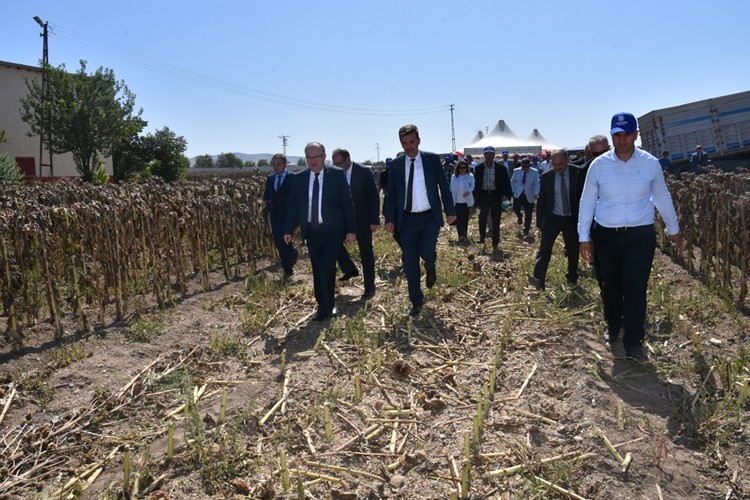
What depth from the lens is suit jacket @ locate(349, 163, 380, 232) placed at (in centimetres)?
792

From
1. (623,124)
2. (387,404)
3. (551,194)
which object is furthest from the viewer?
(551,194)

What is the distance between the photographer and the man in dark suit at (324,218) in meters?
6.91

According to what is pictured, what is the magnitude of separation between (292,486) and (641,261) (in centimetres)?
328

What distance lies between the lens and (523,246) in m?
11.8

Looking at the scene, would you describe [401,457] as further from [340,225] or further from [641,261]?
[340,225]

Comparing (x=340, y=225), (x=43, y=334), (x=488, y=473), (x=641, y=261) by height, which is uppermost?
(x=340, y=225)

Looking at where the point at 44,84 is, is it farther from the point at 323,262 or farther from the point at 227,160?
the point at 227,160

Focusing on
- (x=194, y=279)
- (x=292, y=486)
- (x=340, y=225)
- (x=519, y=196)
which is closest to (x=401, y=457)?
(x=292, y=486)

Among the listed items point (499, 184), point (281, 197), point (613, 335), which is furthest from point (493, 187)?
point (613, 335)

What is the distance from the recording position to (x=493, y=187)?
11.6 metres

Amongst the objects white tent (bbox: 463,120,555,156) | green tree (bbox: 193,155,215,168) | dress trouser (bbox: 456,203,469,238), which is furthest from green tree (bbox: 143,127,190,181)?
green tree (bbox: 193,155,215,168)

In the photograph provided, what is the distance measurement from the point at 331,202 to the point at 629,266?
3.12 metres

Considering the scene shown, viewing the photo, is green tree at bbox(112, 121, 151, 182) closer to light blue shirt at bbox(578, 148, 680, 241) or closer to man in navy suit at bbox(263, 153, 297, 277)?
man in navy suit at bbox(263, 153, 297, 277)

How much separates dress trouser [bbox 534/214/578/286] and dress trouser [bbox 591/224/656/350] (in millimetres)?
2310
